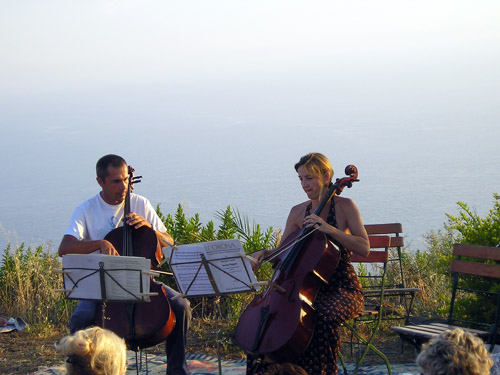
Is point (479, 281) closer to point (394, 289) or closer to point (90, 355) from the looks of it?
point (394, 289)

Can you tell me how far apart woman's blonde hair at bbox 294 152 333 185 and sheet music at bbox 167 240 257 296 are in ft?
3.13

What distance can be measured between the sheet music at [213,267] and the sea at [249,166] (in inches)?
126

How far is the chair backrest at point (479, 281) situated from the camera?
491 centimetres

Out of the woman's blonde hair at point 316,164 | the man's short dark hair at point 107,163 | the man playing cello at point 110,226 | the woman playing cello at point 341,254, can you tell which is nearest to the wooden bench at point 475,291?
the woman playing cello at point 341,254

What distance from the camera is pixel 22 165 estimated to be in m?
17.7

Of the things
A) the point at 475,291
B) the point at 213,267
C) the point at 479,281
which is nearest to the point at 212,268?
the point at 213,267

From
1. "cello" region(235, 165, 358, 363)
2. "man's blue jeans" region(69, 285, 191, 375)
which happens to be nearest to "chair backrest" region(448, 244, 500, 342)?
"cello" region(235, 165, 358, 363)

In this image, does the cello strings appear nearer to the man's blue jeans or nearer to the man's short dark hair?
the man's blue jeans

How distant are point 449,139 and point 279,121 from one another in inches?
241

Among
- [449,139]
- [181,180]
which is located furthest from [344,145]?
[181,180]

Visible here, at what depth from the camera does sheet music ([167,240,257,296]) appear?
416 centimetres

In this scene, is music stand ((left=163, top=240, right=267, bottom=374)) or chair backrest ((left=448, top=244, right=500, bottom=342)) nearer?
music stand ((left=163, top=240, right=267, bottom=374))

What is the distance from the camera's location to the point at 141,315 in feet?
15.0

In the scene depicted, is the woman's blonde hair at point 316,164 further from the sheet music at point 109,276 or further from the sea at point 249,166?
the sea at point 249,166
